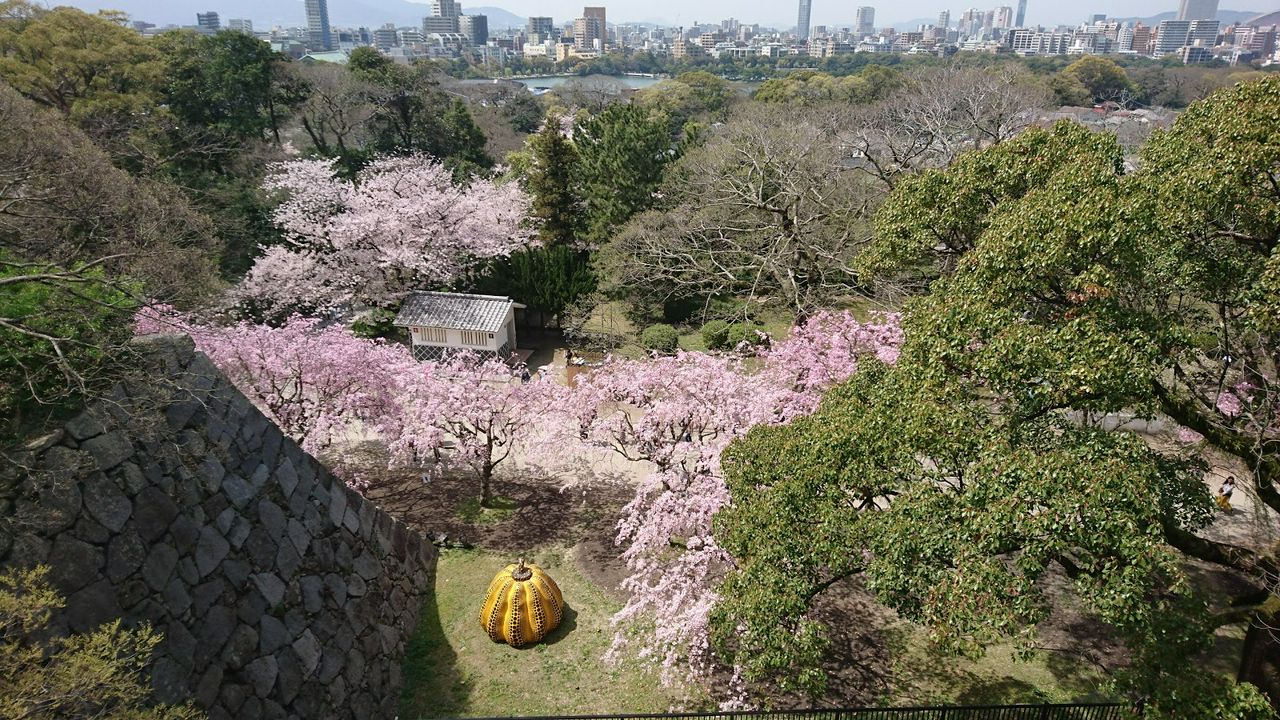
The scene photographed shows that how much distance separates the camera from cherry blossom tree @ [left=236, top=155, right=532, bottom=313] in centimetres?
2322

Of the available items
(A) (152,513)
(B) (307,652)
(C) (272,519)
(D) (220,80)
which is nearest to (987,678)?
(B) (307,652)

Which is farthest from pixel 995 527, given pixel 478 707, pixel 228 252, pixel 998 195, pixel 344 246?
pixel 228 252

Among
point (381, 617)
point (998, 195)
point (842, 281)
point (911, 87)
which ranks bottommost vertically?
point (381, 617)

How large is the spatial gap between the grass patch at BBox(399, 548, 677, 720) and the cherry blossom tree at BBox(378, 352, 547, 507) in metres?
3.11

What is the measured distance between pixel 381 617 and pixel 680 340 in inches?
591

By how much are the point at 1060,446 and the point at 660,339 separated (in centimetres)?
1593

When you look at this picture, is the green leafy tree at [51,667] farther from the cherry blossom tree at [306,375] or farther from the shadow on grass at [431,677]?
the cherry blossom tree at [306,375]

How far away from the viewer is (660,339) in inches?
880

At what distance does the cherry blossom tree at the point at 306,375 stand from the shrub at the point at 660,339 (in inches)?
365

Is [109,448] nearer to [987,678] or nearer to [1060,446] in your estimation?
[1060,446]

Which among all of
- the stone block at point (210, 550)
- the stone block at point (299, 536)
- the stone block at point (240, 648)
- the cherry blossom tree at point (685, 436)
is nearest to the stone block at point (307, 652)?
the stone block at point (240, 648)

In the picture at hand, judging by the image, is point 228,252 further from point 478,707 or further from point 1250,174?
point 1250,174

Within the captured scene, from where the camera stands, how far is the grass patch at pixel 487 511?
1452 centimetres

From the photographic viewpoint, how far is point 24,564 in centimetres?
627
